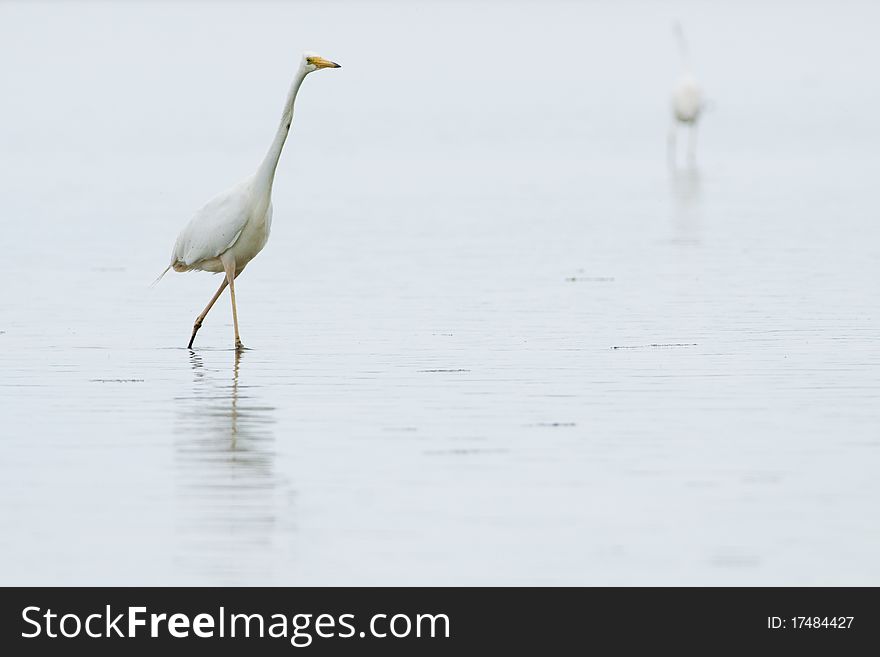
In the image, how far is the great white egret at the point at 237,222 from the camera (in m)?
14.5

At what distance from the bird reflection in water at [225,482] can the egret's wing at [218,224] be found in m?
2.03

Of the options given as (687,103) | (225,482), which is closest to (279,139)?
(225,482)

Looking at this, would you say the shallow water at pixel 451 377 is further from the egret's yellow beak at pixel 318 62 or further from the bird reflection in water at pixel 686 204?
the egret's yellow beak at pixel 318 62

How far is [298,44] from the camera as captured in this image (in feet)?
330

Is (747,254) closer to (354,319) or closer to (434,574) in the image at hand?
(354,319)

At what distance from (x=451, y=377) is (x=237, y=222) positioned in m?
2.65

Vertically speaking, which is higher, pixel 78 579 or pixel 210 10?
pixel 210 10

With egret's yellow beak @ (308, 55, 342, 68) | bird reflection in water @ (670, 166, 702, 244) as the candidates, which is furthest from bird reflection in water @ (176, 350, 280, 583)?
bird reflection in water @ (670, 166, 702, 244)

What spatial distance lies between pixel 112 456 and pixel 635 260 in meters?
11.0

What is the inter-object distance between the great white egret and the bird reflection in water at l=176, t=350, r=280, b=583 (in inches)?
80.0

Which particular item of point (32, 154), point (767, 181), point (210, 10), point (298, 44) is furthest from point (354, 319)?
point (210, 10)

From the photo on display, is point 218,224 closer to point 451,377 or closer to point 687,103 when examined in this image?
point 451,377

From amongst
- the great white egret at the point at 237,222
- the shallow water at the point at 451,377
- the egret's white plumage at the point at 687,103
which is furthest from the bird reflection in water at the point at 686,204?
the great white egret at the point at 237,222

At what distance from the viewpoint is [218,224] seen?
14.8 meters
